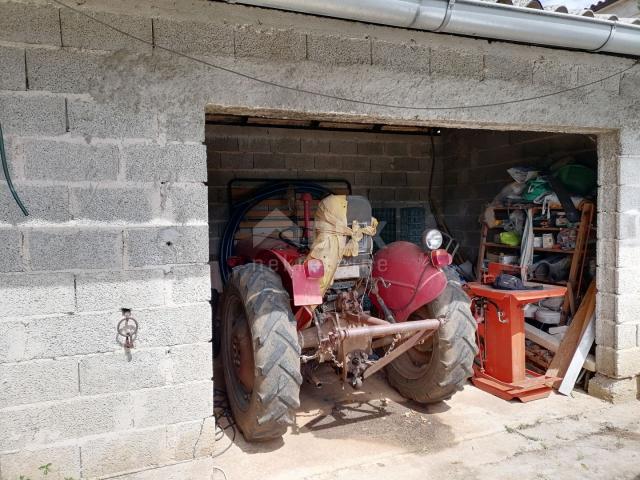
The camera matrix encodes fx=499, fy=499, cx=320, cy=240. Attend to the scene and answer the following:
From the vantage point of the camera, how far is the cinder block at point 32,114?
8.00ft

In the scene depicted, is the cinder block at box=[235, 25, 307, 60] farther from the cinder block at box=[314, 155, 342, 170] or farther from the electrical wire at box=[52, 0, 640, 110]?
the cinder block at box=[314, 155, 342, 170]

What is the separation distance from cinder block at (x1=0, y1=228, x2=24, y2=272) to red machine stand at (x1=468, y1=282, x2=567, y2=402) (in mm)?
3586

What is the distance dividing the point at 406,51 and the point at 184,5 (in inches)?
55.9

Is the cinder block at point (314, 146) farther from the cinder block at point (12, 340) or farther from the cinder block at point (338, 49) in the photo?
the cinder block at point (12, 340)

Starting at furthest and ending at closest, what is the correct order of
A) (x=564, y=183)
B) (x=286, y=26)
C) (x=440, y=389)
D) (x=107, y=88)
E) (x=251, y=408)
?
(x=564, y=183) < (x=440, y=389) < (x=251, y=408) < (x=286, y=26) < (x=107, y=88)

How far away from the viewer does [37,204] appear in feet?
8.20

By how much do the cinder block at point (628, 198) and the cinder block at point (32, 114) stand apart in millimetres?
4048

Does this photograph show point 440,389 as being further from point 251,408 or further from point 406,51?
point 406,51

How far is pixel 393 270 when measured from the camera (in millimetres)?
3947

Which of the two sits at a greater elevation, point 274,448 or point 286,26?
point 286,26

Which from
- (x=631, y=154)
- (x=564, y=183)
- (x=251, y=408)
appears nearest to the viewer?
(x=251, y=408)

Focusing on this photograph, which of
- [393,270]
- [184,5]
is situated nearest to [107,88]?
[184,5]

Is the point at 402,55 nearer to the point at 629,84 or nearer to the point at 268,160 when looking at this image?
the point at 629,84

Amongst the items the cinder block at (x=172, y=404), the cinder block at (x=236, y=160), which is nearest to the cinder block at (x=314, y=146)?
the cinder block at (x=236, y=160)
